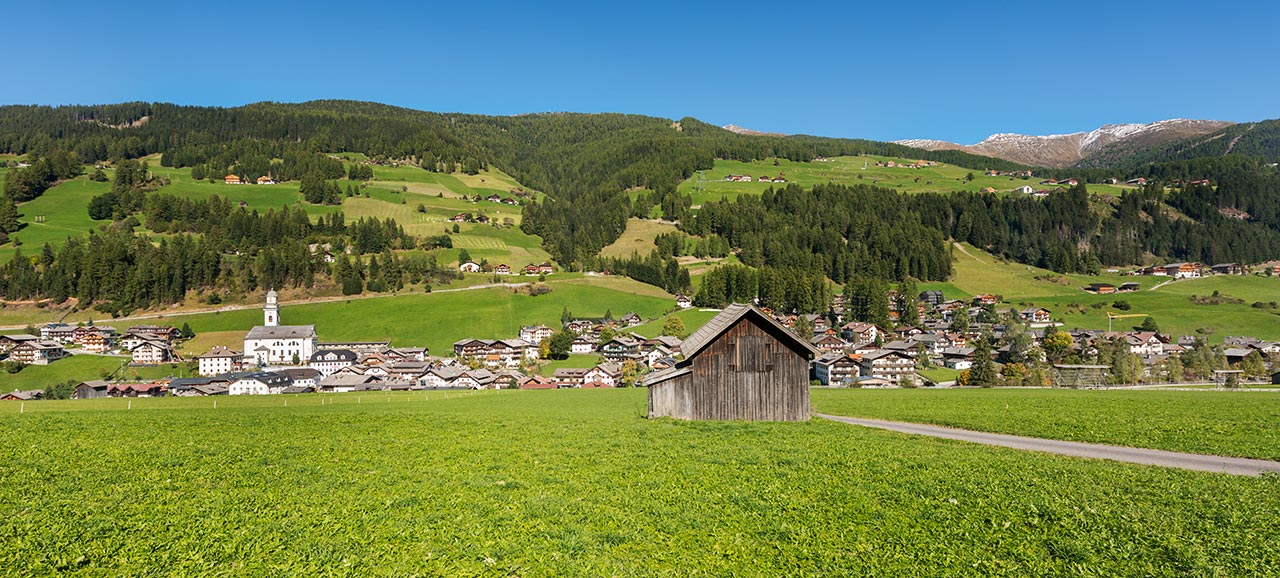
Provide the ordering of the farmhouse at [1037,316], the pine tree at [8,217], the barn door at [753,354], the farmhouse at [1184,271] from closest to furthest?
the barn door at [753,354]
the farmhouse at [1037,316]
the pine tree at [8,217]
the farmhouse at [1184,271]

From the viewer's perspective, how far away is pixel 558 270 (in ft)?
619

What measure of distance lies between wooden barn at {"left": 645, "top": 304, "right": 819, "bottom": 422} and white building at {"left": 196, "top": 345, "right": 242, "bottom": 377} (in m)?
114

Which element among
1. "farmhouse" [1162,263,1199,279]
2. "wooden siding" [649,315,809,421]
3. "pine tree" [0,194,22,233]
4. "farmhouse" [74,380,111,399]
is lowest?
"farmhouse" [74,380,111,399]

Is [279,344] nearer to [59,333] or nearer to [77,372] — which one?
[77,372]

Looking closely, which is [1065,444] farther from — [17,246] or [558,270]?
[17,246]

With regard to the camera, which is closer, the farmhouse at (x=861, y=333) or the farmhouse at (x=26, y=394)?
the farmhouse at (x=26, y=394)

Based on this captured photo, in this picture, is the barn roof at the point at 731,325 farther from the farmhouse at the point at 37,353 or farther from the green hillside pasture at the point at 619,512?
the farmhouse at the point at 37,353

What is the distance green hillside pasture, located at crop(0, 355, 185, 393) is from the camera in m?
93.0

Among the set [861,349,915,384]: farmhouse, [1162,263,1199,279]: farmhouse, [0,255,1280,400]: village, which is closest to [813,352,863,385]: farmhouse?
[0,255,1280,400]: village

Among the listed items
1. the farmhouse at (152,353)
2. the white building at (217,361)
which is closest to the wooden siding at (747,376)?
the white building at (217,361)

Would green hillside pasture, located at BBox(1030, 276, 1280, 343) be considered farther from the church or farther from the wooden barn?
the church

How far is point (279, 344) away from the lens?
125 m

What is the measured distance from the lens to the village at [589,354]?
8894 cm

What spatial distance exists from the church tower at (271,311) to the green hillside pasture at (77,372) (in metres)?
27.1
